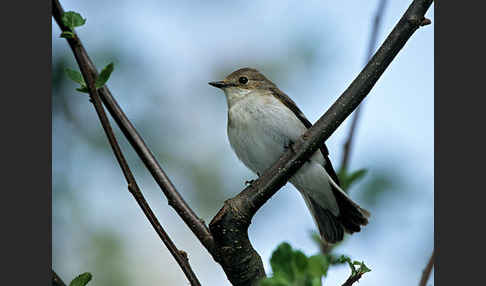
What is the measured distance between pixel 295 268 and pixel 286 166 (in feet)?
3.88

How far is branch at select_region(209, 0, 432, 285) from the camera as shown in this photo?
2.81m

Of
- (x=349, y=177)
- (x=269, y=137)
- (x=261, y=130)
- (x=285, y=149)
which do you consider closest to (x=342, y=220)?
(x=285, y=149)

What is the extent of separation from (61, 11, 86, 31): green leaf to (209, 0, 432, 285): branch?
1.26 meters

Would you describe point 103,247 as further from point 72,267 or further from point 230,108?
point 230,108

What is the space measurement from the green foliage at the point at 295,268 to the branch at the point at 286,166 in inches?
45.0

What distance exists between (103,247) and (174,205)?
5164 mm

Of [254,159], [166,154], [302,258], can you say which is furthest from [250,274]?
[166,154]

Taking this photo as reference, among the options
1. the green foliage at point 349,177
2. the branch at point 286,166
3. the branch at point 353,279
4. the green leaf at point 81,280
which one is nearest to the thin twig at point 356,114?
the green foliage at point 349,177

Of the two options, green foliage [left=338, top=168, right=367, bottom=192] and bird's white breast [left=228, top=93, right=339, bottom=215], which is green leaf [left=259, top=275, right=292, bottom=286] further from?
bird's white breast [left=228, top=93, right=339, bottom=215]

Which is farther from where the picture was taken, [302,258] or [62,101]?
[62,101]

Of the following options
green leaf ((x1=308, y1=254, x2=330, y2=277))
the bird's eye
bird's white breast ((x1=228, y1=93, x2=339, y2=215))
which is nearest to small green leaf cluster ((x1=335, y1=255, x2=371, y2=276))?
green leaf ((x1=308, y1=254, x2=330, y2=277))

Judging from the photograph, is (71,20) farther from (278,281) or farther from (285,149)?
(285,149)

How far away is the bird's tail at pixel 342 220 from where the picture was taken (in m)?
5.70

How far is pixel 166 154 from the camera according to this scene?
29.8 ft
